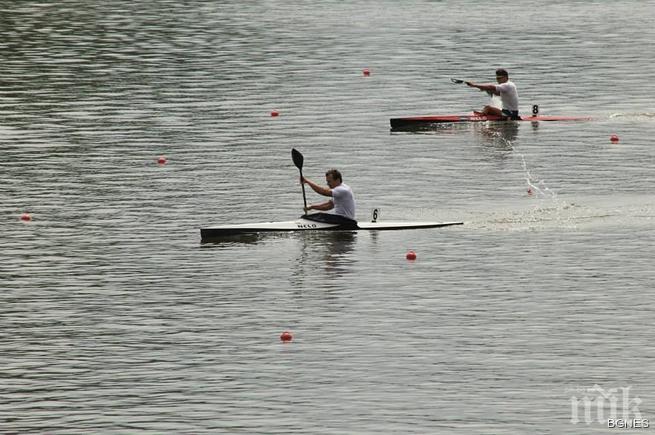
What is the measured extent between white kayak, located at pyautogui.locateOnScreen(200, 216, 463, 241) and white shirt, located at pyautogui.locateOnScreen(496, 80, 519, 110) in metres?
16.3

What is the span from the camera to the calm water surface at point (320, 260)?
24.1 metres

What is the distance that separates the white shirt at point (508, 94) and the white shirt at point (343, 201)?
17.2m

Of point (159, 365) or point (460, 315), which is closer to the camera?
point (159, 365)

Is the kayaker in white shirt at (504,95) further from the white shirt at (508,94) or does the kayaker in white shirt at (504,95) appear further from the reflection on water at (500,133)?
the reflection on water at (500,133)

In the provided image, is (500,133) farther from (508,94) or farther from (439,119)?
(439,119)

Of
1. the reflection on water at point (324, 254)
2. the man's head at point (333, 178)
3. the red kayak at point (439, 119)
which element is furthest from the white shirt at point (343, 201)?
the red kayak at point (439, 119)

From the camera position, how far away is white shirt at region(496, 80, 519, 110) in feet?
168

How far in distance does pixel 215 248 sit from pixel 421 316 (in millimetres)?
6904

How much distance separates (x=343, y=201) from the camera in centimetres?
3475

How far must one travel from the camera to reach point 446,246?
34125 mm

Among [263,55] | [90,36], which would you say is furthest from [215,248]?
[90,36]

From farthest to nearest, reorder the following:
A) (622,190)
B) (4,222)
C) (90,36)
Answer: (90,36)
(622,190)
(4,222)

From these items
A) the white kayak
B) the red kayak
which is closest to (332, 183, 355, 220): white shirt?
the white kayak

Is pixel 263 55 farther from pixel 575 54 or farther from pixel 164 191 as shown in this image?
pixel 164 191
